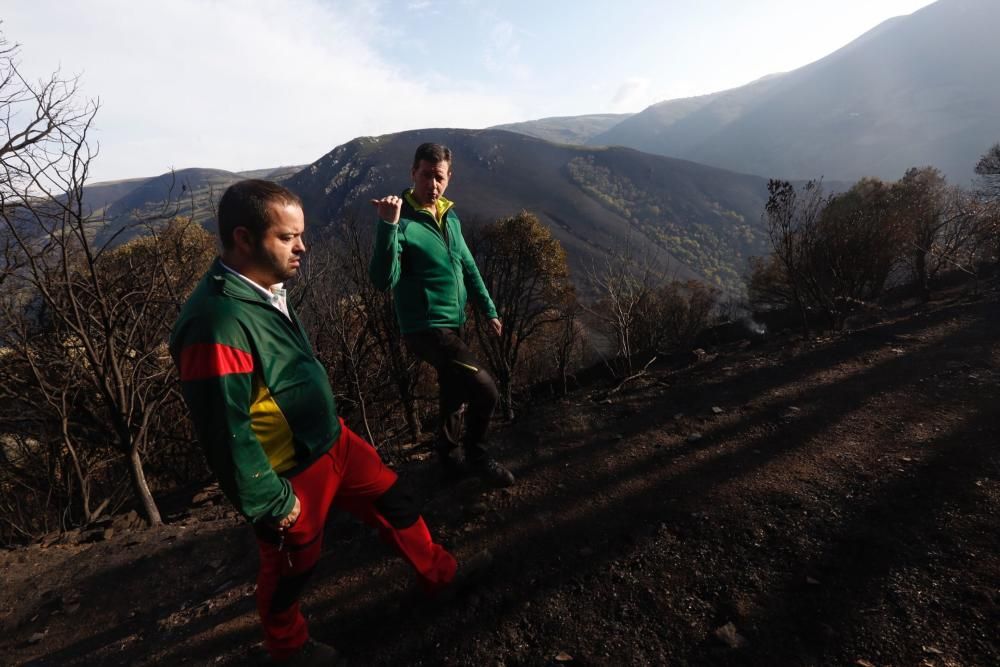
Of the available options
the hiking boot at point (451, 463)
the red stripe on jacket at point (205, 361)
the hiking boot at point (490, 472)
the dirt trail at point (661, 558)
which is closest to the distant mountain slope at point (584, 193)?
the dirt trail at point (661, 558)

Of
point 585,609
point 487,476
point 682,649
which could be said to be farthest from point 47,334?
point 682,649

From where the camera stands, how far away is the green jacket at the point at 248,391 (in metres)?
1.39

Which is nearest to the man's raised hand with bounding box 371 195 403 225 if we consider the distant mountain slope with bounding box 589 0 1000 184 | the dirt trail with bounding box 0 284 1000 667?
the dirt trail with bounding box 0 284 1000 667

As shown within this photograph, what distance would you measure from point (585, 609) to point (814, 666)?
968 millimetres

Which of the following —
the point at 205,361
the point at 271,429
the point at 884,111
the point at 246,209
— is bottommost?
the point at 271,429

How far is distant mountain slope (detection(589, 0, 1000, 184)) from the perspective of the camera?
102m

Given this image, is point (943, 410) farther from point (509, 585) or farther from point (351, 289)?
point (351, 289)

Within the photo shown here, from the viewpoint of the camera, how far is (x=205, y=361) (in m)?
1.39

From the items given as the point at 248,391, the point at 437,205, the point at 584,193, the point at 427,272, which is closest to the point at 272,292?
the point at 248,391

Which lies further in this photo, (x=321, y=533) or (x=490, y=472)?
(x=490, y=472)

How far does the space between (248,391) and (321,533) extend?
0.76 metres

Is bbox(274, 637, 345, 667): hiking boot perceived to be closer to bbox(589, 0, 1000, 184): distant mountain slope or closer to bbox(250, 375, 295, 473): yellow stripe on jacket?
bbox(250, 375, 295, 473): yellow stripe on jacket

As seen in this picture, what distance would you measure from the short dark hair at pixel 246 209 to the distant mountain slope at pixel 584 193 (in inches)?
2131

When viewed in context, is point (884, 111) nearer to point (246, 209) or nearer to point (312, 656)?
point (246, 209)
